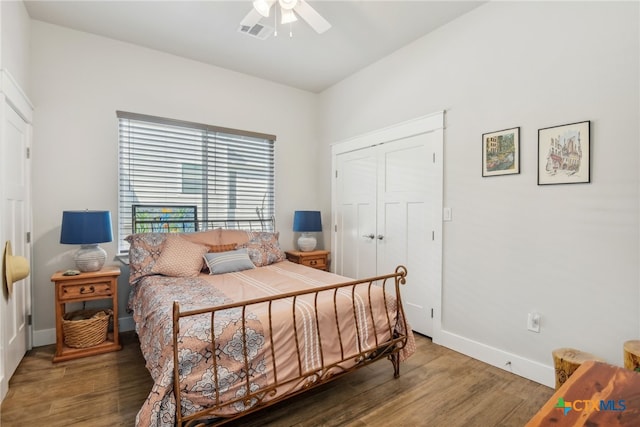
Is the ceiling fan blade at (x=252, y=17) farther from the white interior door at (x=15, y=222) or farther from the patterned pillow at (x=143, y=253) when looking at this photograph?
the patterned pillow at (x=143, y=253)

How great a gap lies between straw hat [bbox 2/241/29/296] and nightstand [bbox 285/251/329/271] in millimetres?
2505

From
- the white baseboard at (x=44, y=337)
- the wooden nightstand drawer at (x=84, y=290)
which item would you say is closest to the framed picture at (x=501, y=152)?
the wooden nightstand drawer at (x=84, y=290)

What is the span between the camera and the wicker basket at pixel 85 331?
2604 millimetres

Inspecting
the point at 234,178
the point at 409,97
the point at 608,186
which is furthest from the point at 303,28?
the point at 608,186

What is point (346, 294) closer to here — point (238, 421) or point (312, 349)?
point (312, 349)

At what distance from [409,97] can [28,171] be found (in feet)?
11.6

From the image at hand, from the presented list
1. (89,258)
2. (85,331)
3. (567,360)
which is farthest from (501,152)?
(85,331)

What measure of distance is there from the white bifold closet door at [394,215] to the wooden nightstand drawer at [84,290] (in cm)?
255

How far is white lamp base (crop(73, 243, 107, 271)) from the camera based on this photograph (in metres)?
2.70

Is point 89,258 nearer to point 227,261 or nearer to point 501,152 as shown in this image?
point 227,261

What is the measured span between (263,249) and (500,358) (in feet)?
7.75

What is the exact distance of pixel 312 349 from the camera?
188cm

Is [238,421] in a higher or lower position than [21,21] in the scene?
lower

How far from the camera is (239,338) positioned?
164cm
